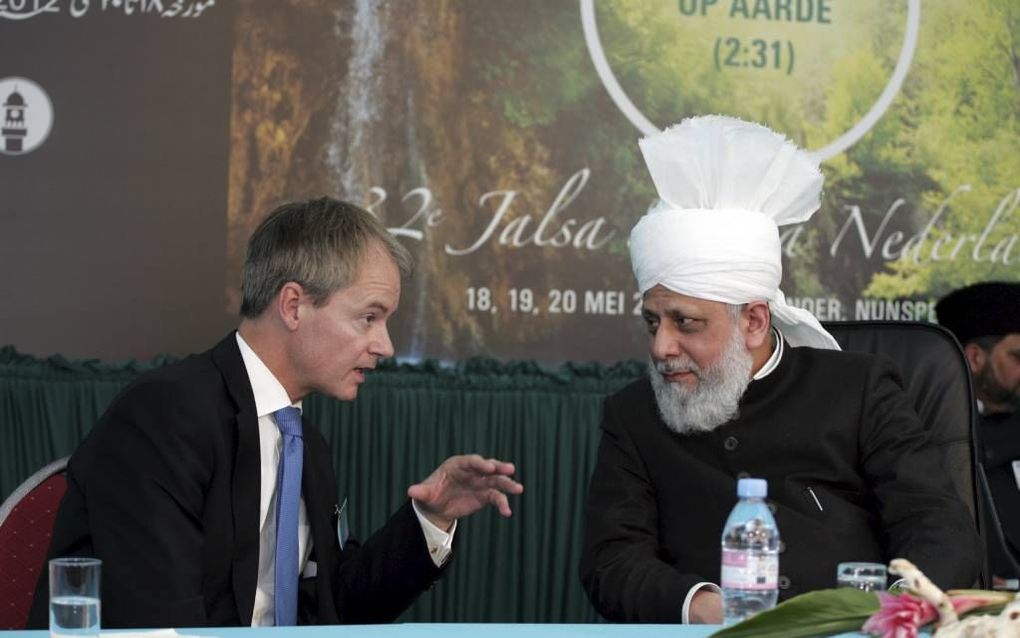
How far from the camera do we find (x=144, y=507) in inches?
110

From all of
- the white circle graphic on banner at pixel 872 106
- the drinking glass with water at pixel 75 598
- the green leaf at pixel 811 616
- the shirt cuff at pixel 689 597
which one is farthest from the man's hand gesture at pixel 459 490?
the white circle graphic on banner at pixel 872 106

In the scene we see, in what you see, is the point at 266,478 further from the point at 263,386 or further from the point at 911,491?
the point at 911,491

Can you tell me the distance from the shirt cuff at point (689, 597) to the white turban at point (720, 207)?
0.67 meters

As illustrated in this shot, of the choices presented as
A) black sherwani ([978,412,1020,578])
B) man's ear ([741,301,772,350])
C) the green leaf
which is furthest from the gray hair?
black sherwani ([978,412,1020,578])

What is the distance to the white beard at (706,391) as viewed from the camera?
3336 mm

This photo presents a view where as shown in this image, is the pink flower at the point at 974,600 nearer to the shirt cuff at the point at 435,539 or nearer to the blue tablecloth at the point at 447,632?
the blue tablecloth at the point at 447,632

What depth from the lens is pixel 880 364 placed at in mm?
3434

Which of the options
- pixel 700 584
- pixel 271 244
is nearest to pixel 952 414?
pixel 700 584

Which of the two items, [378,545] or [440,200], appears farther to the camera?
[440,200]

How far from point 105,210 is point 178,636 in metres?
2.59

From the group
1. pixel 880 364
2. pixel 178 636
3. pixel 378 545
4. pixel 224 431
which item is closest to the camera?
pixel 178 636

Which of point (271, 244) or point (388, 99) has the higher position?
point (388, 99)

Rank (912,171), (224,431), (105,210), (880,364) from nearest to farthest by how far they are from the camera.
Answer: (224,431), (880,364), (105,210), (912,171)

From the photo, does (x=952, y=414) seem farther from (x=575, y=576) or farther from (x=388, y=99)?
(x=388, y=99)
